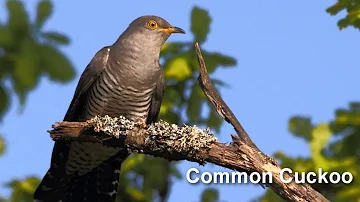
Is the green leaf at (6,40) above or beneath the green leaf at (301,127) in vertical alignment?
beneath

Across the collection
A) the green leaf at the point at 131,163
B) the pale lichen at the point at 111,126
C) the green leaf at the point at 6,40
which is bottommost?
the pale lichen at the point at 111,126

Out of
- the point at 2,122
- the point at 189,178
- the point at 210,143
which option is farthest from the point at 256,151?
the point at 2,122

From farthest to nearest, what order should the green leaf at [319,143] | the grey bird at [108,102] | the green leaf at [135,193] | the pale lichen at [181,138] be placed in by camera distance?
the green leaf at [135,193] < the green leaf at [319,143] < the grey bird at [108,102] < the pale lichen at [181,138]

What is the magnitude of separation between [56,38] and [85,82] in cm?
49

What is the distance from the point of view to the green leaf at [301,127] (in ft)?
25.1

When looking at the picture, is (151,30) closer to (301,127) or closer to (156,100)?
(156,100)

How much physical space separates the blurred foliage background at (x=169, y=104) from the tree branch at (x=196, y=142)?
25.8 inches

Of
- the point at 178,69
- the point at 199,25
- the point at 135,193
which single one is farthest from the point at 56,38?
the point at 135,193

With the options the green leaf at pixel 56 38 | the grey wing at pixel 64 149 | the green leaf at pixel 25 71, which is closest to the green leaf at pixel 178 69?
the grey wing at pixel 64 149

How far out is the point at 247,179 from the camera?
5.16 metres

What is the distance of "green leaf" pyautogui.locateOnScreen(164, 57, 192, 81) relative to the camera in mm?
7367

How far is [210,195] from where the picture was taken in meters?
7.47

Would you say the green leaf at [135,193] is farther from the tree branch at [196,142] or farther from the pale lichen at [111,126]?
the pale lichen at [111,126]

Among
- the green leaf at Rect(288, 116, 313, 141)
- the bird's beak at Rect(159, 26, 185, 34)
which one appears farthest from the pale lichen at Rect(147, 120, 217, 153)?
the green leaf at Rect(288, 116, 313, 141)
